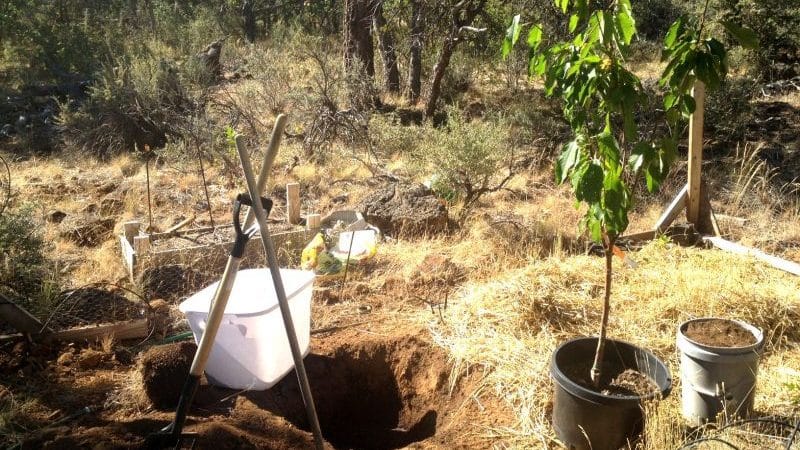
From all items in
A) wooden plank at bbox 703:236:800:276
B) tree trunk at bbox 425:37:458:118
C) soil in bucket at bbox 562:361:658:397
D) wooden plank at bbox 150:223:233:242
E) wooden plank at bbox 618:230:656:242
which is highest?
tree trunk at bbox 425:37:458:118

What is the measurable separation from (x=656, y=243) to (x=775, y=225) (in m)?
1.59

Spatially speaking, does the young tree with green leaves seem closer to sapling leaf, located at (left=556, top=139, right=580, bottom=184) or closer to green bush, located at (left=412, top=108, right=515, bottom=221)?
sapling leaf, located at (left=556, top=139, right=580, bottom=184)

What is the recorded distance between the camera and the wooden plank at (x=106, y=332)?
397 centimetres

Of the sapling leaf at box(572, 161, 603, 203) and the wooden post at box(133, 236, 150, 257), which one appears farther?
the wooden post at box(133, 236, 150, 257)

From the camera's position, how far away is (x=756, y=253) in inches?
199

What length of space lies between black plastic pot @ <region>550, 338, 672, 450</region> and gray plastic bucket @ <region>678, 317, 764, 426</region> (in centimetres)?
17

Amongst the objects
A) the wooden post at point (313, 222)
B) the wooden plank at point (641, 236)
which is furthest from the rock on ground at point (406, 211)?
the wooden plank at point (641, 236)

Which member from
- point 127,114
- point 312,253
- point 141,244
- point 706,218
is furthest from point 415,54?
point 141,244

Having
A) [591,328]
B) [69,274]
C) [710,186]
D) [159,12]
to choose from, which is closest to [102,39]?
[159,12]

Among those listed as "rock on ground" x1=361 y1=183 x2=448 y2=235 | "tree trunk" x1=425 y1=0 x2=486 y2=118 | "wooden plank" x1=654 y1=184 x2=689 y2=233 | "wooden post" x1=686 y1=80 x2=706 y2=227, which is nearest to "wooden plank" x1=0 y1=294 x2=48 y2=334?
"rock on ground" x1=361 y1=183 x2=448 y2=235

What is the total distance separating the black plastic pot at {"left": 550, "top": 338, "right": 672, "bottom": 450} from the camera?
274cm

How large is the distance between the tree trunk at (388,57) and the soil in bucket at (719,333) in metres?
8.20

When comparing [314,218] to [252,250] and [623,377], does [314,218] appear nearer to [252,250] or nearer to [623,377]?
[252,250]

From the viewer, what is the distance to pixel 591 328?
12.9 feet
